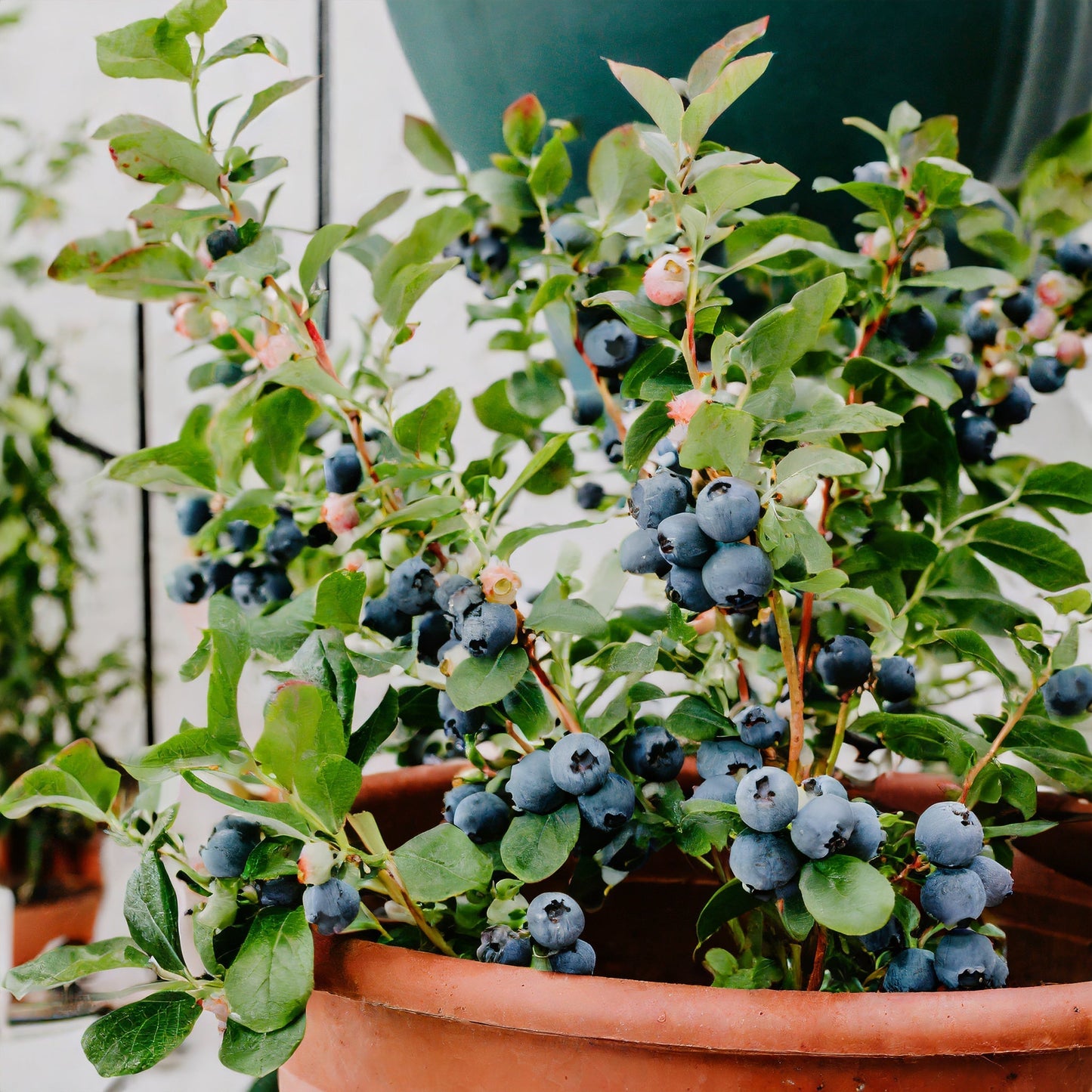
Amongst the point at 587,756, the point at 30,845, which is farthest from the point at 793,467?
the point at 30,845

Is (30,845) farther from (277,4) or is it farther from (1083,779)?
(1083,779)

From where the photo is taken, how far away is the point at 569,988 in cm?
41

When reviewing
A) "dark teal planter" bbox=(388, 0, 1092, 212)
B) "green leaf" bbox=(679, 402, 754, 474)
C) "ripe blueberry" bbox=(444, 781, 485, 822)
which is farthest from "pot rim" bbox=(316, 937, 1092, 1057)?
"dark teal planter" bbox=(388, 0, 1092, 212)

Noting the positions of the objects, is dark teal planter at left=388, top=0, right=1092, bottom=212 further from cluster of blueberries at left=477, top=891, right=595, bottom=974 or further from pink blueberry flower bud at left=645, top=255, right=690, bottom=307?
cluster of blueberries at left=477, top=891, right=595, bottom=974

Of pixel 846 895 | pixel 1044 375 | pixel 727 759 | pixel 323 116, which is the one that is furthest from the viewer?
pixel 323 116

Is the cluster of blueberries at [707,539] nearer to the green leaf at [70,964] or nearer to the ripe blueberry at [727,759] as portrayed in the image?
the ripe blueberry at [727,759]

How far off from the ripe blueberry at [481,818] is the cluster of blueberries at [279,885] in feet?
0.23

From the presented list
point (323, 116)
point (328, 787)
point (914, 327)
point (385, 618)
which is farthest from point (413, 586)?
point (323, 116)

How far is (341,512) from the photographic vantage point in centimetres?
57

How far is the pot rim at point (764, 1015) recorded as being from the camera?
1.27 ft

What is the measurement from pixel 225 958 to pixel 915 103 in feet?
2.22

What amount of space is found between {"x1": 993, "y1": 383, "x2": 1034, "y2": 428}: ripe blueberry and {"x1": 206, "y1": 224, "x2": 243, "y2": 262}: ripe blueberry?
0.50 metres

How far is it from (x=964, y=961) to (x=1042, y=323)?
0.47 metres

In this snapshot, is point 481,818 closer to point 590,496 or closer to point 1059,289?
point 590,496
